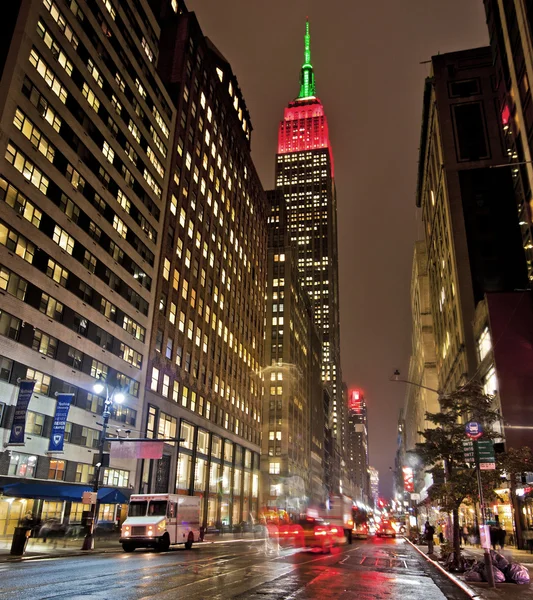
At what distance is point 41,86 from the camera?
4062 centimetres

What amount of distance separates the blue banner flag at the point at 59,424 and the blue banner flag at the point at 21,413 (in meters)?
3.54

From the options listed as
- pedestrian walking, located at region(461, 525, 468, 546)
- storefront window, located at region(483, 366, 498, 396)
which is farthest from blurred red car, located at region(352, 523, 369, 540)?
storefront window, located at region(483, 366, 498, 396)

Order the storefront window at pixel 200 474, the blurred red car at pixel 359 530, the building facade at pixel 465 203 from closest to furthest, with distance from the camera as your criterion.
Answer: the blurred red car at pixel 359 530 < the building facade at pixel 465 203 < the storefront window at pixel 200 474

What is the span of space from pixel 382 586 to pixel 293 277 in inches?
4337

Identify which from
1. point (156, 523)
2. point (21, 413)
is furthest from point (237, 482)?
point (156, 523)

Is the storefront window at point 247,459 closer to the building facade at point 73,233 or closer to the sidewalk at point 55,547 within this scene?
the building facade at point 73,233

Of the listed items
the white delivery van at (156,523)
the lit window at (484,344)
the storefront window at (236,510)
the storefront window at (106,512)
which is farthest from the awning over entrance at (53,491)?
the storefront window at (236,510)

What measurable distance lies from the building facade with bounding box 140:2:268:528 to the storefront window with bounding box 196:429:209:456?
0.43 ft

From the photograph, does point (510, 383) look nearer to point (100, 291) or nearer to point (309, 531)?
point (309, 531)

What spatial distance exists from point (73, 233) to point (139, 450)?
20.0 metres

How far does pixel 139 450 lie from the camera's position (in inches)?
1387

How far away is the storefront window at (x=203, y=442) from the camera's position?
6505cm

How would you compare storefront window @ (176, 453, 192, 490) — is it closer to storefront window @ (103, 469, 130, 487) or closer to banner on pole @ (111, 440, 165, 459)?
storefront window @ (103, 469, 130, 487)

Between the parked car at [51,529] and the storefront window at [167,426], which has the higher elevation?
the storefront window at [167,426]
